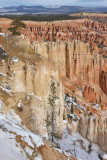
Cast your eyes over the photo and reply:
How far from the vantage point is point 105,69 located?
152ft

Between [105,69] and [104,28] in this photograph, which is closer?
[105,69]

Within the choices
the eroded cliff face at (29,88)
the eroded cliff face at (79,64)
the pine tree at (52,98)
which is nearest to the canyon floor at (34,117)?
the eroded cliff face at (29,88)

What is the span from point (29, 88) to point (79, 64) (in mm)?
31590

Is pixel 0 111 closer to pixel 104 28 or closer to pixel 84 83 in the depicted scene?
pixel 84 83

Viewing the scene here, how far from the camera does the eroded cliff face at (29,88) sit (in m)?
12.3

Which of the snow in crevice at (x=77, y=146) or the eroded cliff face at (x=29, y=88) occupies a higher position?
the eroded cliff face at (x=29, y=88)

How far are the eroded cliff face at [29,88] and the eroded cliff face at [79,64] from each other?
2258 cm

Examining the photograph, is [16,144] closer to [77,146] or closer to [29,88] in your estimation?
[29,88]

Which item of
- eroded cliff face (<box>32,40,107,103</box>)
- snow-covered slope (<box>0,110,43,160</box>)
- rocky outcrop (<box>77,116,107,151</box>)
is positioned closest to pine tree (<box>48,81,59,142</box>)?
rocky outcrop (<box>77,116,107,151</box>)

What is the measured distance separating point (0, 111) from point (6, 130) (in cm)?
201

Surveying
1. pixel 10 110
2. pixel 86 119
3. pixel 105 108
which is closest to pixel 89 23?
pixel 105 108

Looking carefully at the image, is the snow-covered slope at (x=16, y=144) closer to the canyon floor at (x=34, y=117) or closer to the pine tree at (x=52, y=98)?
the canyon floor at (x=34, y=117)

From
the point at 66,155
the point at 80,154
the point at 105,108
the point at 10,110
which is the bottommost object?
the point at 105,108

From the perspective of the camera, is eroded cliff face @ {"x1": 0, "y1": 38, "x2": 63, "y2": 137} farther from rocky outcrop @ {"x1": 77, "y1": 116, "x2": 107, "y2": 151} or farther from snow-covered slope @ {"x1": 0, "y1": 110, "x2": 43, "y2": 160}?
rocky outcrop @ {"x1": 77, "y1": 116, "x2": 107, "y2": 151}
